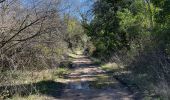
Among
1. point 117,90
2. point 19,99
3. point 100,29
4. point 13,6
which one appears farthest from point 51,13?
point 100,29

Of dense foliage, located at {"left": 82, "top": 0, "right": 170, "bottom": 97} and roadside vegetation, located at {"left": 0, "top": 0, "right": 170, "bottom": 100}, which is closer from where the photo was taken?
roadside vegetation, located at {"left": 0, "top": 0, "right": 170, "bottom": 100}

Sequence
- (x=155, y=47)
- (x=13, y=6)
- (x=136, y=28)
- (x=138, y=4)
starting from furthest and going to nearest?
(x=138, y=4), (x=136, y=28), (x=155, y=47), (x=13, y=6)

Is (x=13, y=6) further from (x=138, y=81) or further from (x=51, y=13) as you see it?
(x=138, y=81)

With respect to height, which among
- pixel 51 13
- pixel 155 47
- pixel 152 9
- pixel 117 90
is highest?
pixel 152 9

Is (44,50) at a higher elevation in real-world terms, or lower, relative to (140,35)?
lower

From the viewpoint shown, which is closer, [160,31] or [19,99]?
[19,99]

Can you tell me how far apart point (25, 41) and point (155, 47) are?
852 centimetres

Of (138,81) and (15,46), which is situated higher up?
(15,46)

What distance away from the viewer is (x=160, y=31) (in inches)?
824

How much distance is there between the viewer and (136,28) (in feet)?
98.5

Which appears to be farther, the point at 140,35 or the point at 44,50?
the point at 140,35

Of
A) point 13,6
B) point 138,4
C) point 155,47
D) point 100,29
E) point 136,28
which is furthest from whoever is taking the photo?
point 100,29

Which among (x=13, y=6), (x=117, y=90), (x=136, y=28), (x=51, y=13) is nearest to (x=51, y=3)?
(x=51, y=13)

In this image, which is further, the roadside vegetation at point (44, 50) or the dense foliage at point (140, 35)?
the dense foliage at point (140, 35)
